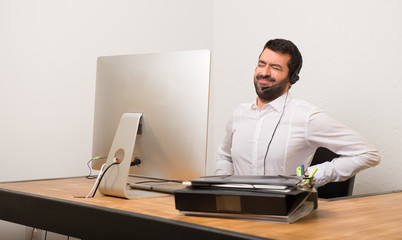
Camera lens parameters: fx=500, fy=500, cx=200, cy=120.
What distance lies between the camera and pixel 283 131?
223 centimetres

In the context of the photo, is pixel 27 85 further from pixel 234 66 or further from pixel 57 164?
pixel 234 66

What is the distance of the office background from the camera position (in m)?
2.61

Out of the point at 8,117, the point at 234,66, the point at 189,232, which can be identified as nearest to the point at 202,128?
the point at 189,232

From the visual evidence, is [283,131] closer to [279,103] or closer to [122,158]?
[279,103]

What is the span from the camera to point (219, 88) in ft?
11.8

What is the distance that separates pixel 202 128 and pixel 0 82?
4.73ft

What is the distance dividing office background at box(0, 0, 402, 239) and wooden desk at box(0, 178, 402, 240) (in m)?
0.81

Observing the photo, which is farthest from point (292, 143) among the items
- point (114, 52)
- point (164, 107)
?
point (114, 52)

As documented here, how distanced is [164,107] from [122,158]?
8.8 inches

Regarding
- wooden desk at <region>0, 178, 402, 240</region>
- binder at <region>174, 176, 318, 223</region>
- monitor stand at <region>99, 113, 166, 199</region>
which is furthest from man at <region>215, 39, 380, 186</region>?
binder at <region>174, 176, 318, 223</region>

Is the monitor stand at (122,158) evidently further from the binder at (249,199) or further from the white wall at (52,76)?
the white wall at (52,76)

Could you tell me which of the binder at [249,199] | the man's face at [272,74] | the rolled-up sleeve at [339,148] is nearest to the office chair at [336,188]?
the rolled-up sleeve at [339,148]

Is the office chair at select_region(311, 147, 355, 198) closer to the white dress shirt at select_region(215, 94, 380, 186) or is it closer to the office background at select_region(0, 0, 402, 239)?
the white dress shirt at select_region(215, 94, 380, 186)

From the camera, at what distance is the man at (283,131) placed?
85.0 inches
